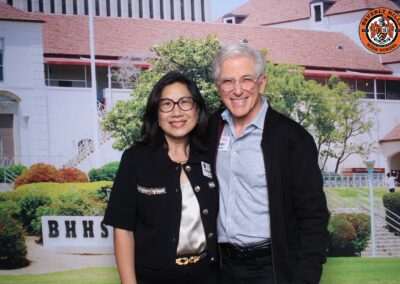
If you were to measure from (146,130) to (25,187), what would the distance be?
2.69 metres

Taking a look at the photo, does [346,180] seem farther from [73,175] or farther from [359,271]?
[73,175]

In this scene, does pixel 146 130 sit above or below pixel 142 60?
below

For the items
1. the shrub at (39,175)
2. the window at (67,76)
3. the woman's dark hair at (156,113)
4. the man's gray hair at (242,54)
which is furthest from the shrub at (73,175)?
the man's gray hair at (242,54)

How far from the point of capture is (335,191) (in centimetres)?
546

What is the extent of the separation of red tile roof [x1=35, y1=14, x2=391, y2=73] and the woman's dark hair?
257 centimetres

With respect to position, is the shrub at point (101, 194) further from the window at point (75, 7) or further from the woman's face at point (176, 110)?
the woman's face at point (176, 110)

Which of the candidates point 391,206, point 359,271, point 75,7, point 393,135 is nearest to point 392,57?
point 393,135

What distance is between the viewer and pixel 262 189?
8.57 ft

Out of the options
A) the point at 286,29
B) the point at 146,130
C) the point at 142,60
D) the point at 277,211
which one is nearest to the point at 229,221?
the point at 277,211

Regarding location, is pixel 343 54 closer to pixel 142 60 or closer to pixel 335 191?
pixel 335 191

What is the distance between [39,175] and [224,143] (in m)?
2.76

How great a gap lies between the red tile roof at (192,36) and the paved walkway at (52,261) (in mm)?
1517

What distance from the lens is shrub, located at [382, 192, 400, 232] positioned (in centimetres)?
560

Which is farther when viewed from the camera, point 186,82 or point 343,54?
point 343,54
